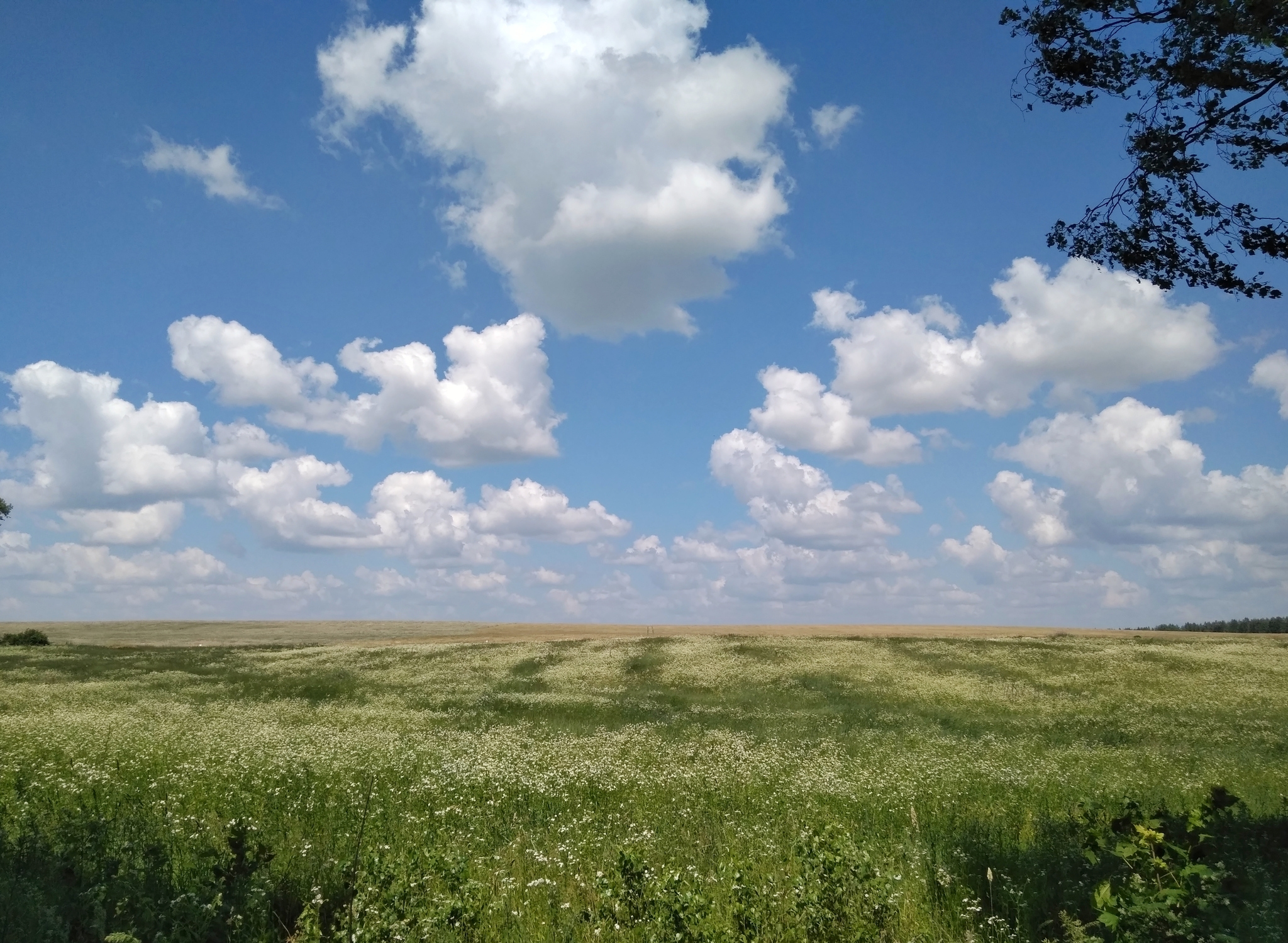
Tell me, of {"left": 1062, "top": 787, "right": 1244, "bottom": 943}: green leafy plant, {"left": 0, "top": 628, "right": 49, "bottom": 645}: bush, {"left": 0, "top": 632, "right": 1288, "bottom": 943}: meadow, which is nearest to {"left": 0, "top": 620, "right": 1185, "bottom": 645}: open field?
{"left": 0, "top": 628, "right": 49, "bottom": 645}: bush

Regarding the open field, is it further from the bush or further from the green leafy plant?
the green leafy plant

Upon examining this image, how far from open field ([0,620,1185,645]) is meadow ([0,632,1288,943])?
40.7 m

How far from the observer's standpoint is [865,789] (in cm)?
1454

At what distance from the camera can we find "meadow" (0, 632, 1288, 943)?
23.8ft

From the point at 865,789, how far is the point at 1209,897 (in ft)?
28.7

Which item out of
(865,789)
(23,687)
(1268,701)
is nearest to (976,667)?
(1268,701)

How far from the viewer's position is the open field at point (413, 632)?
78.6 metres

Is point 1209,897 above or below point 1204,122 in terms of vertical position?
below

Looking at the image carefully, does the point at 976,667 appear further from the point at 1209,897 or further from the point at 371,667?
the point at 1209,897

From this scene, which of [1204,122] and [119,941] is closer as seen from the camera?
[119,941]

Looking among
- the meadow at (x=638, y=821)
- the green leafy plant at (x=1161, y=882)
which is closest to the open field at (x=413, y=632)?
the meadow at (x=638, y=821)

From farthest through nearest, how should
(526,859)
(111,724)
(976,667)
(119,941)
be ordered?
(976,667)
(111,724)
(526,859)
(119,941)

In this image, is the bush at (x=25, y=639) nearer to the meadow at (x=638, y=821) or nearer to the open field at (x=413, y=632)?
the open field at (x=413, y=632)

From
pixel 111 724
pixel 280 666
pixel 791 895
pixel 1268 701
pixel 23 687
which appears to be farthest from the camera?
pixel 280 666
